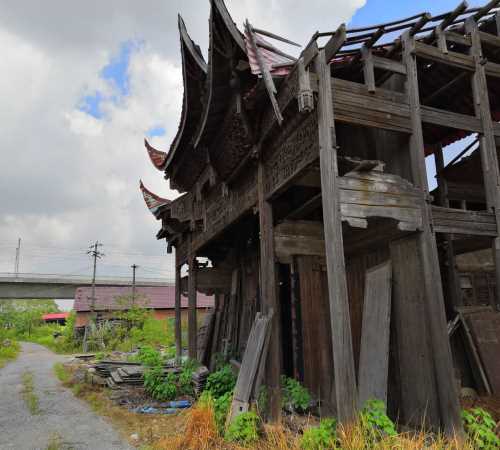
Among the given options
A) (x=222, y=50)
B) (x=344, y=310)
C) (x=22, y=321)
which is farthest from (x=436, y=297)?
(x=22, y=321)

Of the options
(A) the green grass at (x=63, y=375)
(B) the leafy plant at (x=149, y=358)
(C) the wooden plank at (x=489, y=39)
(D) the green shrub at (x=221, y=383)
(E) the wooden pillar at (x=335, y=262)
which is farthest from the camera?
(A) the green grass at (x=63, y=375)

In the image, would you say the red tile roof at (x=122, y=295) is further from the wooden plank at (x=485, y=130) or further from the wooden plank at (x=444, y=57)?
the wooden plank at (x=444, y=57)

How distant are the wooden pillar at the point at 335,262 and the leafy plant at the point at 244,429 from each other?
1.35 meters

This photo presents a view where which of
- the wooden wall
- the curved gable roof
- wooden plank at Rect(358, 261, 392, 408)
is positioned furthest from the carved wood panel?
the curved gable roof

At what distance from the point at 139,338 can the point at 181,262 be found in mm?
16937

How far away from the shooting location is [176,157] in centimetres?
856

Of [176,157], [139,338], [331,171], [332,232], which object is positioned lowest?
[139,338]

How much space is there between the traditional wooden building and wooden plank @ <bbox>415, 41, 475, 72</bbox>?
18mm

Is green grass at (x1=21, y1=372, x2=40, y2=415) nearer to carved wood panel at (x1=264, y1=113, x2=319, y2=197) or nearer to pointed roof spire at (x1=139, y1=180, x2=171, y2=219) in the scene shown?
pointed roof spire at (x1=139, y1=180, x2=171, y2=219)

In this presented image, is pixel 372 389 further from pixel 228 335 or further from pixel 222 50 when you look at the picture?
pixel 228 335

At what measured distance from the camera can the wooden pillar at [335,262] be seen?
4082 millimetres

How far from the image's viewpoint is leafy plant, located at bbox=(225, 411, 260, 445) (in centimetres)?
490

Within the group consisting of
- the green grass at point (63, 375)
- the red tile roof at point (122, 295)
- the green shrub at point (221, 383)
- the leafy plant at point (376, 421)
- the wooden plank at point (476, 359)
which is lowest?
the green grass at point (63, 375)

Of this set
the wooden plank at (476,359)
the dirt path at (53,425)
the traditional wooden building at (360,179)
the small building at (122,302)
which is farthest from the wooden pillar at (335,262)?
the small building at (122,302)
